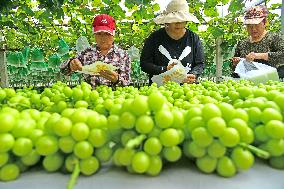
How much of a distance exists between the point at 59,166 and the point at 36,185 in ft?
0.30

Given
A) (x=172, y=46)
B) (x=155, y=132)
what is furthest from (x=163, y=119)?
(x=172, y=46)

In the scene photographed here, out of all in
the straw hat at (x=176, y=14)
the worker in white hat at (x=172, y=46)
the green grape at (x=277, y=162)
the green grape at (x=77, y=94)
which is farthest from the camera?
the worker in white hat at (x=172, y=46)

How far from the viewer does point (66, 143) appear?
0.95 m

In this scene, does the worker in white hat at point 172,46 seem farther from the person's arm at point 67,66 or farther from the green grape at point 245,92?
the green grape at point 245,92

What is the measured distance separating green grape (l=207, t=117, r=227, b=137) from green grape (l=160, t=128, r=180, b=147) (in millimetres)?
99

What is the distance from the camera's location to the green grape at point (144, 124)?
3.03ft

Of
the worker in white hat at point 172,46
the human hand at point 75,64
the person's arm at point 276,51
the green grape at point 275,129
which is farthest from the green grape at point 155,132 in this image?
the person's arm at point 276,51

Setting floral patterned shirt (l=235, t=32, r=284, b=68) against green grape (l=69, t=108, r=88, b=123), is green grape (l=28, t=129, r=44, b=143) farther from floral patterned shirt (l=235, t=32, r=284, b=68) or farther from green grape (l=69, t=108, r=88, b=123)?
floral patterned shirt (l=235, t=32, r=284, b=68)

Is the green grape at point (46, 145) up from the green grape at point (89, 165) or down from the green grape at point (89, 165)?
up

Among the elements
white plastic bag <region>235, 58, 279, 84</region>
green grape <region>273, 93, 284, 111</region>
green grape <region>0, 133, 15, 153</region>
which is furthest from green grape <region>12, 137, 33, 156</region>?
white plastic bag <region>235, 58, 279, 84</region>

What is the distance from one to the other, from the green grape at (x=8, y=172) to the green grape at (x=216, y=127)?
577mm

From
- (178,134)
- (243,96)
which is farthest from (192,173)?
(243,96)

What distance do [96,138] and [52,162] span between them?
0.51 feet

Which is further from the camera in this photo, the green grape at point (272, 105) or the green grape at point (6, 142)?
the green grape at point (272, 105)
